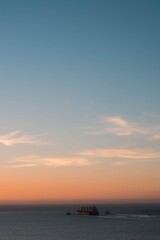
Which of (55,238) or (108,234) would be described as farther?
(108,234)

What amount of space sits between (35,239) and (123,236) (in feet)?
70.9

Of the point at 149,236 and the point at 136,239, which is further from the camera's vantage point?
the point at 149,236

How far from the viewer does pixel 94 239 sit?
98750 millimetres

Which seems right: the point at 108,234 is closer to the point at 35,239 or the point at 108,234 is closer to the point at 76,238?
the point at 76,238

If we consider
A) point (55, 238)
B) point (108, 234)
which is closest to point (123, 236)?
point (108, 234)

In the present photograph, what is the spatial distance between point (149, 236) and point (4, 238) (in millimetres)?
35417

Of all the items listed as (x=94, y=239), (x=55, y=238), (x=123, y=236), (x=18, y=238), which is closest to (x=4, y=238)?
(x=18, y=238)

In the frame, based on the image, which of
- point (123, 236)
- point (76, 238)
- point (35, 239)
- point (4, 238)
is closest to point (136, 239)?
point (123, 236)

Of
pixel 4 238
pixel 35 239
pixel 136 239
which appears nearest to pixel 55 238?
pixel 35 239

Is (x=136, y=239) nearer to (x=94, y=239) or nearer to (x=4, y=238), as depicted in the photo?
(x=94, y=239)

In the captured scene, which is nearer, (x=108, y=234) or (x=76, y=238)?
(x=76, y=238)

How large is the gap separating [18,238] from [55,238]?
909cm

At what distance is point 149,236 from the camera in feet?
347

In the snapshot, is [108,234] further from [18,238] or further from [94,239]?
[18,238]
